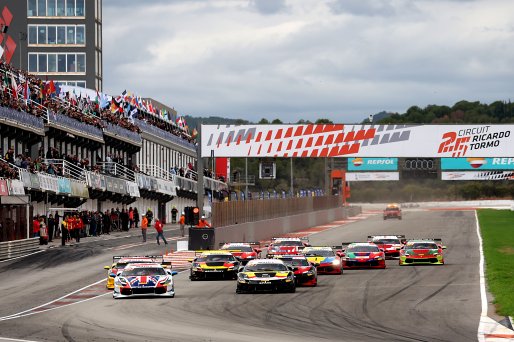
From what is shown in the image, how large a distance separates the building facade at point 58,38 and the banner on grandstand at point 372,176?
2162 inches

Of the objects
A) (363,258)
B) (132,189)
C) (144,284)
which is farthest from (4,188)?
(132,189)

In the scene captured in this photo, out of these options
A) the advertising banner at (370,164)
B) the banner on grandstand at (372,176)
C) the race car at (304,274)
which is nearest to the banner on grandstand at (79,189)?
the race car at (304,274)

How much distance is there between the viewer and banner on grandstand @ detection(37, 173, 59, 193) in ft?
202

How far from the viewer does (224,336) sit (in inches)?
949

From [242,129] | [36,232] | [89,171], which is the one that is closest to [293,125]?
[242,129]

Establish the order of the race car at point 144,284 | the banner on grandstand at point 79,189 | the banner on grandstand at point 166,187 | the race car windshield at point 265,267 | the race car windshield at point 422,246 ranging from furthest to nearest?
1. the banner on grandstand at point 166,187
2. the banner on grandstand at point 79,189
3. the race car windshield at point 422,246
4. the race car windshield at point 265,267
5. the race car at point 144,284

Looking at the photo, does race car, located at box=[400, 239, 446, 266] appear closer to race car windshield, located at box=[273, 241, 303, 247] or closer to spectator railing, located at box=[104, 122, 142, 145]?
race car windshield, located at box=[273, 241, 303, 247]

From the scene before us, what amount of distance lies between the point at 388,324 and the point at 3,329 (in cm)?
892

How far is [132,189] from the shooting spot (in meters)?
83.8

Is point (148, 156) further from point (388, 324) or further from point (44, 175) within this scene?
point (388, 324)

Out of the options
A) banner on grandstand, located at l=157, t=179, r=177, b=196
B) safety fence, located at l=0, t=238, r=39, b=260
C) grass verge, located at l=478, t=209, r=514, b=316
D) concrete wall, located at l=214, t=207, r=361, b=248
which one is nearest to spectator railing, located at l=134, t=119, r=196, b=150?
banner on grandstand, located at l=157, t=179, r=177, b=196

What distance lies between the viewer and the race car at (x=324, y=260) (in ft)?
148

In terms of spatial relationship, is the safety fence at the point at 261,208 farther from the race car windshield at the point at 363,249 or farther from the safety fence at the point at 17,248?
the race car windshield at the point at 363,249

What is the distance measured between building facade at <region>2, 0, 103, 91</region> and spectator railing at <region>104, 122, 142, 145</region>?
2010cm
